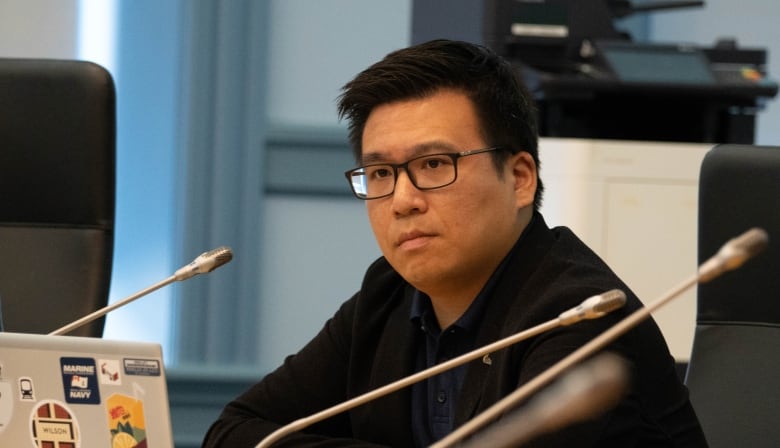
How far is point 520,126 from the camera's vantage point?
174cm

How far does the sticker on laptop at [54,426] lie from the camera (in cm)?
127

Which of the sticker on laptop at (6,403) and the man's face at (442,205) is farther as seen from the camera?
the man's face at (442,205)

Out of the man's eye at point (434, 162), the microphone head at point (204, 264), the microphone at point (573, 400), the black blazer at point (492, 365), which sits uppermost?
the man's eye at point (434, 162)

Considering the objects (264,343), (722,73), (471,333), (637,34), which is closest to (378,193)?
(471,333)

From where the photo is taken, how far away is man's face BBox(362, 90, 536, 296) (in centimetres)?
163

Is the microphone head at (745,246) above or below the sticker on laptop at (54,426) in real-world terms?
above

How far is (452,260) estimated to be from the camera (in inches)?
64.5

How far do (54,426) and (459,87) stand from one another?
0.73 meters

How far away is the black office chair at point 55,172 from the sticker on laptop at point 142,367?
0.99 metres

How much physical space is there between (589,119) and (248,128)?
1107 mm

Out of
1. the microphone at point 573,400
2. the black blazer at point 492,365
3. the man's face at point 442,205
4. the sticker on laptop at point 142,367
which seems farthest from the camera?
the man's face at point 442,205

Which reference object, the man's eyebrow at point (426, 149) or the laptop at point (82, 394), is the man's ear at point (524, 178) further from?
the laptop at point (82, 394)

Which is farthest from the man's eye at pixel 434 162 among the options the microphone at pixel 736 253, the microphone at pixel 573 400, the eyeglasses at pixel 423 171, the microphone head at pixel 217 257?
the microphone at pixel 573 400

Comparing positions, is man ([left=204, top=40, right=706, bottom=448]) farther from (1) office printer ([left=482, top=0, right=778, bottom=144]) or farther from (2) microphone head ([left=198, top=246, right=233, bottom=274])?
(1) office printer ([left=482, top=0, right=778, bottom=144])
